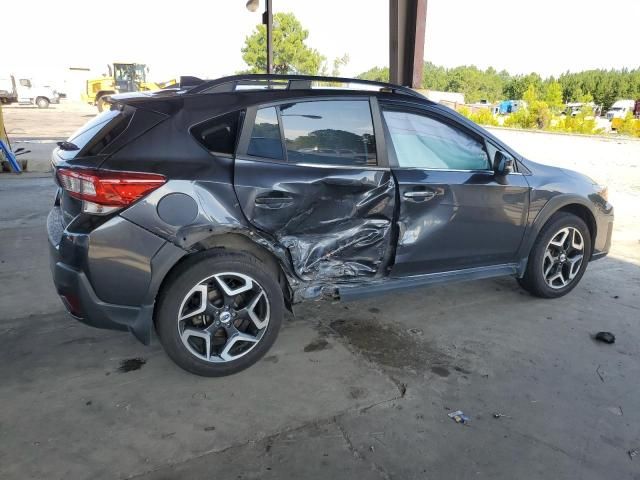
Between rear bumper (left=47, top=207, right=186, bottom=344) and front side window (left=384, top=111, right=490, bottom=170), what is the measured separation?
1686 mm

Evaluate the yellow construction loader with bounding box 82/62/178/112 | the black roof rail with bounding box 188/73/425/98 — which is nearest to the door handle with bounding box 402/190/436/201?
the black roof rail with bounding box 188/73/425/98

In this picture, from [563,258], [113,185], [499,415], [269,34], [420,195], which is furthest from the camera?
[269,34]

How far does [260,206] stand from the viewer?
2922mm

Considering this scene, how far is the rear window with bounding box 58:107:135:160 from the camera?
2.77 m

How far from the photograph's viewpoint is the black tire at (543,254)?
4.11 m

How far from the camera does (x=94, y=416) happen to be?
2.59 meters

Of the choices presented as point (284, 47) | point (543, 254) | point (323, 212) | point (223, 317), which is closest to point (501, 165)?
point (543, 254)

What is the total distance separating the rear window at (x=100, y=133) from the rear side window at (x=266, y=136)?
72cm

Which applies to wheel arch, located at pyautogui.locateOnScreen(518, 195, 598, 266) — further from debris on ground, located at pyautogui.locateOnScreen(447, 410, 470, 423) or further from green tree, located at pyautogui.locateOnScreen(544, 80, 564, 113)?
green tree, located at pyautogui.locateOnScreen(544, 80, 564, 113)

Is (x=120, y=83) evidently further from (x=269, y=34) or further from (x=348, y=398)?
(x=348, y=398)

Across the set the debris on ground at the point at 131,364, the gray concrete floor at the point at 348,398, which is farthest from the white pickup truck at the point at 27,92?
the debris on ground at the point at 131,364

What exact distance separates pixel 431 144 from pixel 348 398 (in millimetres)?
1911

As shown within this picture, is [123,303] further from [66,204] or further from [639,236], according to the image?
[639,236]

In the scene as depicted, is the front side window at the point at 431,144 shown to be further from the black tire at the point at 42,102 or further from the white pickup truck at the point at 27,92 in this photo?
the black tire at the point at 42,102
